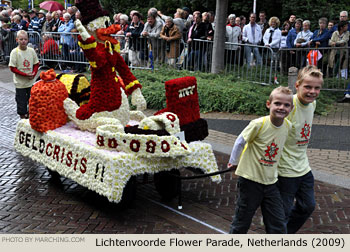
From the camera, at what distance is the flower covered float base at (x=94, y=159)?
456 cm

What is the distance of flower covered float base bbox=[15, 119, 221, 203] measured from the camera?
15.0 feet

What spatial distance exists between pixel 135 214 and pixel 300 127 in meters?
2.04

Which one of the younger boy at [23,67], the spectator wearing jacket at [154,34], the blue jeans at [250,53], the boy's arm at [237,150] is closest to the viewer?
the boy's arm at [237,150]

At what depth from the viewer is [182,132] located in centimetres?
495

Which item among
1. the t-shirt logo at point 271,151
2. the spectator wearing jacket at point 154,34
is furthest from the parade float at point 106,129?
the spectator wearing jacket at point 154,34

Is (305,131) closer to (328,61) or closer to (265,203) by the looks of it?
(265,203)

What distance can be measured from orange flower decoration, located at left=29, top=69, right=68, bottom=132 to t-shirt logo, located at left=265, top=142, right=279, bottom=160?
288cm

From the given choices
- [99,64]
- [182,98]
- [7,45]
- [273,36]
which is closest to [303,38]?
[273,36]

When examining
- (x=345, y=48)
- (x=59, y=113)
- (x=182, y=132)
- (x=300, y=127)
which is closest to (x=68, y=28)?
(x=345, y=48)

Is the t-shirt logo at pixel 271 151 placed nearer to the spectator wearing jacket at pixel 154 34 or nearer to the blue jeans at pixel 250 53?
the blue jeans at pixel 250 53

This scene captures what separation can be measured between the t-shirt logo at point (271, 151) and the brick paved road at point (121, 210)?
3.77 ft

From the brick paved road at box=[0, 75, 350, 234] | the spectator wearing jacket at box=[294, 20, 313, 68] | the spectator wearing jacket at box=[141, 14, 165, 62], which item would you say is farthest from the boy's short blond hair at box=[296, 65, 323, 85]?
the spectator wearing jacket at box=[141, 14, 165, 62]

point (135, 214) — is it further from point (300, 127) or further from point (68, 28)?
point (68, 28)

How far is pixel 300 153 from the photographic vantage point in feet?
13.2
